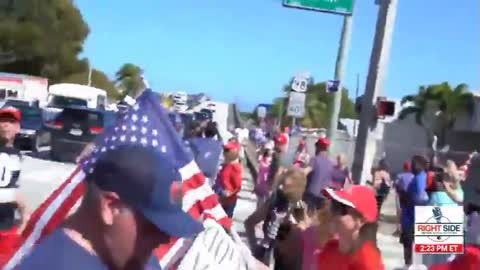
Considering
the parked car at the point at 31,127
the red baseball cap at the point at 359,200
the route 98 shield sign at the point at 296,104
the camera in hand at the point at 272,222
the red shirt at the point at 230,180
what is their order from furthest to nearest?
the parked car at the point at 31,127 → the route 98 shield sign at the point at 296,104 → the red shirt at the point at 230,180 → the camera in hand at the point at 272,222 → the red baseball cap at the point at 359,200

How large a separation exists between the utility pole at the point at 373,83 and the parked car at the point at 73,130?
11.5m

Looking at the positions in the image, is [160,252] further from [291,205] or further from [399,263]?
[399,263]

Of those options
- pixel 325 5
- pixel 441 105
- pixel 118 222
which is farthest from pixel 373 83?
pixel 441 105

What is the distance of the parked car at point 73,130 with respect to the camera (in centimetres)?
2759

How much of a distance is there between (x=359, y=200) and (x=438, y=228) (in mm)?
3006

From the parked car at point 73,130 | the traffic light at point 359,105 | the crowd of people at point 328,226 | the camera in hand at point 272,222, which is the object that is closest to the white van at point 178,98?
the parked car at point 73,130

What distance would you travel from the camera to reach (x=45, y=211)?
11.7ft

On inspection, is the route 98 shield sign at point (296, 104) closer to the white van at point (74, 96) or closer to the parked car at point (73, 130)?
the parked car at point (73, 130)

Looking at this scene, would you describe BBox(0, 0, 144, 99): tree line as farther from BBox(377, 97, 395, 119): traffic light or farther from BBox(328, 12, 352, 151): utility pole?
BBox(377, 97, 395, 119): traffic light

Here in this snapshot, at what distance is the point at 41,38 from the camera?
74562 mm

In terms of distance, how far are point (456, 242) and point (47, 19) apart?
71.1m

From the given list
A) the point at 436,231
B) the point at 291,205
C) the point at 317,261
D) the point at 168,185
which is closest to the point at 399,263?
the point at 436,231

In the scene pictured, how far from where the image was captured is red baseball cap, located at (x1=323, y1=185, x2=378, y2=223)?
5133 mm

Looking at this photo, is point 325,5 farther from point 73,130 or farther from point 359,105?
point 73,130
